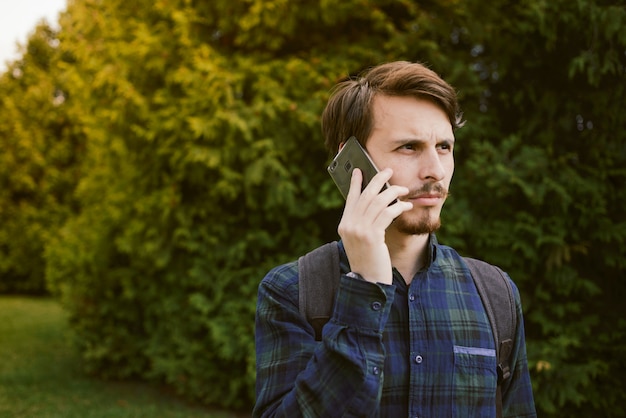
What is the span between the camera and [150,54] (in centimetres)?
580

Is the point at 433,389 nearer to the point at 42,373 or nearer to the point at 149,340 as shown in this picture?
the point at 149,340

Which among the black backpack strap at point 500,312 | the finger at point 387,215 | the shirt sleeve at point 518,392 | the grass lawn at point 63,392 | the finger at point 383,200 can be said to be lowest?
the grass lawn at point 63,392

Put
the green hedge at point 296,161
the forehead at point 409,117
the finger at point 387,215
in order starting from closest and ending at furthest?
the finger at point 387,215 < the forehead at point 409,117 < the green hedge at point 296,161

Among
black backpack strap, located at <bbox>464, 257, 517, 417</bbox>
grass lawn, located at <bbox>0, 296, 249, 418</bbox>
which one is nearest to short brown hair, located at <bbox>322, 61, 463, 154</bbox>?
black backpack strap, located at <bbox>464, 257, 517, 417</bbox>

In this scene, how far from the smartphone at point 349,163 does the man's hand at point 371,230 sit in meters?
0.15

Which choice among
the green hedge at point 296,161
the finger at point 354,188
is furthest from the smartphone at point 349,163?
→ the green hedge at point 296,161

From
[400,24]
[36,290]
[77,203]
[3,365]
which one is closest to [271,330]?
[400,24]

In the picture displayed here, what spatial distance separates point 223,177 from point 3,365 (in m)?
5.28

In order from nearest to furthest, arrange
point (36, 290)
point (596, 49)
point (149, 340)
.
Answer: point (596, 49) < point (149, 340) < point (36, 290)

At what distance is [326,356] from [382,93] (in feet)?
2.95

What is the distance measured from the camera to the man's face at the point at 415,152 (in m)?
1.75

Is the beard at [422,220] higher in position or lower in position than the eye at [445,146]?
lower

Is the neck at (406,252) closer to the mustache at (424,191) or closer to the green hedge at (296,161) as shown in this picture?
the mustache at (424,191)

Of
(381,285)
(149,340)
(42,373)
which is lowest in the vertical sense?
(42,373)
